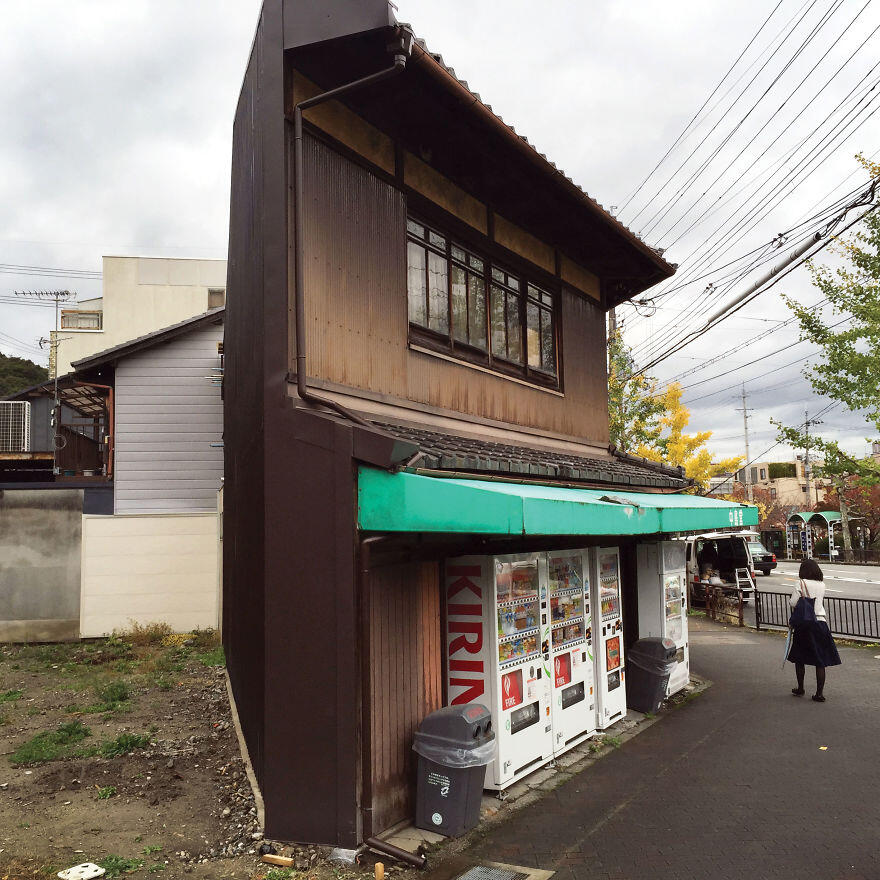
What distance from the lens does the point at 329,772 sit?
5.66 m

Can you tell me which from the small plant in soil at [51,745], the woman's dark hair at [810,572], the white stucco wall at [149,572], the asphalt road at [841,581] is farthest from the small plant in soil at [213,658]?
the asphalt road at [841,581]

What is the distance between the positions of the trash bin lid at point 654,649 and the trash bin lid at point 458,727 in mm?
4634

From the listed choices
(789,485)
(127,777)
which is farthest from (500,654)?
(789,485)

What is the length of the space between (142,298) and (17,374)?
1845 centimetres

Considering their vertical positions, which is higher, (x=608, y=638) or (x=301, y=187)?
(x=301, y=187)

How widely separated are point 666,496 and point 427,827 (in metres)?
5.87

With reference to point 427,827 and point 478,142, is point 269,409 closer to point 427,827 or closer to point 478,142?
point 427,827

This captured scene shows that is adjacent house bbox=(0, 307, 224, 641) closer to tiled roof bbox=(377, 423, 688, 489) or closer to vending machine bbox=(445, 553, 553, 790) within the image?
tiled roof bbox=(377, 423, 688, 489)

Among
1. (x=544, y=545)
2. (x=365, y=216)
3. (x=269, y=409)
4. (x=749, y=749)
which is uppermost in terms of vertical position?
(x=365, y=216)

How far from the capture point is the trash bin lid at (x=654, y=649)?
10039 millimetres

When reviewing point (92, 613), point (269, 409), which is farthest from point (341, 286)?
point (92, 613)

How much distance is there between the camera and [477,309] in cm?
973

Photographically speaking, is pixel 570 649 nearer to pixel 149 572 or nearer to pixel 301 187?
pixel 301 187

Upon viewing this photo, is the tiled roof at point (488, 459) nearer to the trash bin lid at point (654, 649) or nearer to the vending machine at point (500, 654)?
the vending machine at point (500, 654)
